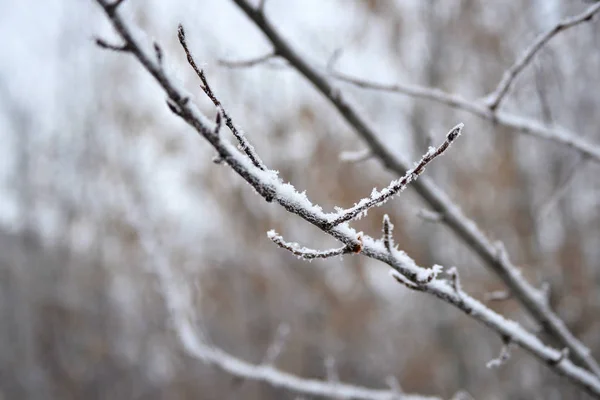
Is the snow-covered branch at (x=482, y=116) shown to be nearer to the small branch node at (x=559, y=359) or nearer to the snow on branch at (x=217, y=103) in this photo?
the small branch node at (x=559, y=359)

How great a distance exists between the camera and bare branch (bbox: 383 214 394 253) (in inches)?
29.0

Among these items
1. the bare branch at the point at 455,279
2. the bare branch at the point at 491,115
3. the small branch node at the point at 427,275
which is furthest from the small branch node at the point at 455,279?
the bare branch at the point at 491,115

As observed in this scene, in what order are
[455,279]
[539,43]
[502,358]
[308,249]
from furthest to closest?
[539,43]
[502,358]
[455,279]
[308,249]

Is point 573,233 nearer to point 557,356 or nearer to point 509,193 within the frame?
point 509,193

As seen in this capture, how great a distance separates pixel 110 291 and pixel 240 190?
492 cm

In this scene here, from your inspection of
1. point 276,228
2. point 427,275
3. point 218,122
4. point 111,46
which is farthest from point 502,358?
point 276,228

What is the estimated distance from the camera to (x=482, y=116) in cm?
158

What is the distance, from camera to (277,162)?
892 centimetres

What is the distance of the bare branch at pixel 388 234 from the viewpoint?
0.74 m

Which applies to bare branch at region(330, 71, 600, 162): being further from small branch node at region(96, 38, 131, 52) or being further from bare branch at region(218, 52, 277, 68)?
small branch node at region(96, 38, 131, 52)

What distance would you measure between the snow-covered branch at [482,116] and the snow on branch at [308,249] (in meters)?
0.93

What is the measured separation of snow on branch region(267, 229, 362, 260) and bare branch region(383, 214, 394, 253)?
49mm

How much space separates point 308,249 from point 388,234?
0.15 m

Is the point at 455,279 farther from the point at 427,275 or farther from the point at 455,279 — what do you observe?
the point at 427,275
